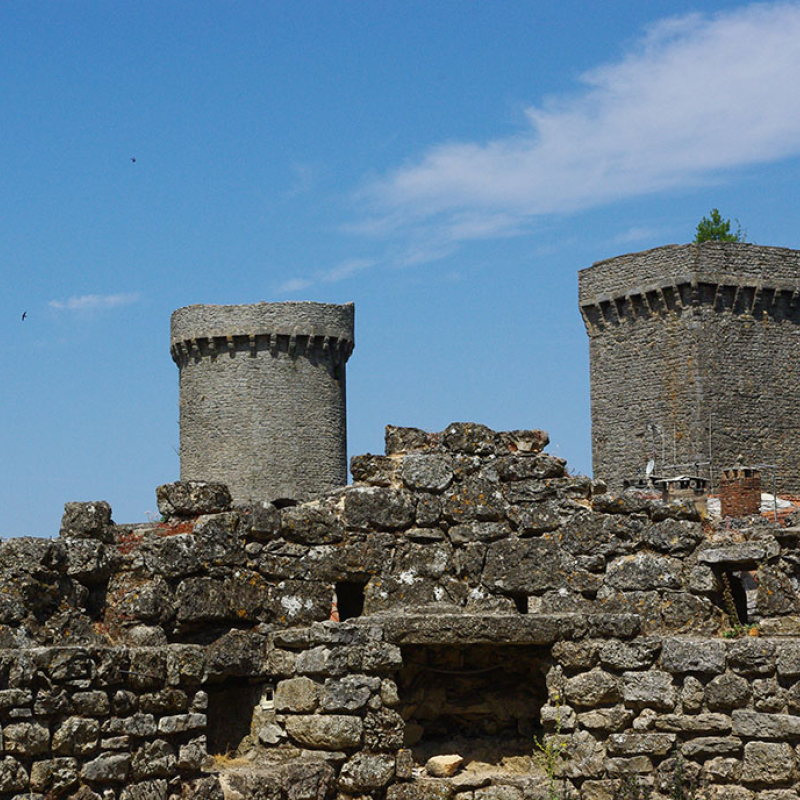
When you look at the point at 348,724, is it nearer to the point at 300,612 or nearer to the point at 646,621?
the point at 300,612

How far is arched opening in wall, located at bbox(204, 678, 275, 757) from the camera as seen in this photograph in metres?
9.14

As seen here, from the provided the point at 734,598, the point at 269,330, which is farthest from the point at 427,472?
the point at 269,330

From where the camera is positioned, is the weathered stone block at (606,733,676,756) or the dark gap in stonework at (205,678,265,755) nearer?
the weathered stone block at (606,733,676,756)

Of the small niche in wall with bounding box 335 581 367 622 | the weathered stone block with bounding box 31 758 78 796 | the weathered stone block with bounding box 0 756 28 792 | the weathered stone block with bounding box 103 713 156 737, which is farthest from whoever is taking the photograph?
the small niche in wall with bounding box 335 581 367 622

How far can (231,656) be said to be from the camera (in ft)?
29.5

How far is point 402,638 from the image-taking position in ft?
29.6

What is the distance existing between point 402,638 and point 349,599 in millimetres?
874

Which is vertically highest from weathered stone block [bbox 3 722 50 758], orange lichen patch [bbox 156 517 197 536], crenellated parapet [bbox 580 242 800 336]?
crenellated parapet [bbox 580 242 800 336]

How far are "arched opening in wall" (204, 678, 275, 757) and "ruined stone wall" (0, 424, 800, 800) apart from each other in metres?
0.01

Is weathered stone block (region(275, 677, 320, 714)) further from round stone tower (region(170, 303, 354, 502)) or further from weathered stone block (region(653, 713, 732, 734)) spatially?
round stone tower (region(170, 303, 354, 502))

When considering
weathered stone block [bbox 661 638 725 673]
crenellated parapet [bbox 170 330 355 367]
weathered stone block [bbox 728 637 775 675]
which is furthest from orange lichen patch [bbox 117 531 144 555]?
crenellated parapet [bbox 170 330 355 367]

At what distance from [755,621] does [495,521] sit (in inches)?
70.2

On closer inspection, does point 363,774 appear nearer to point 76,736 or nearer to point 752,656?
point 76,736

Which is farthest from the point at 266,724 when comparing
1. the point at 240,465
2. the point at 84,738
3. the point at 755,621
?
the point at 240,465
